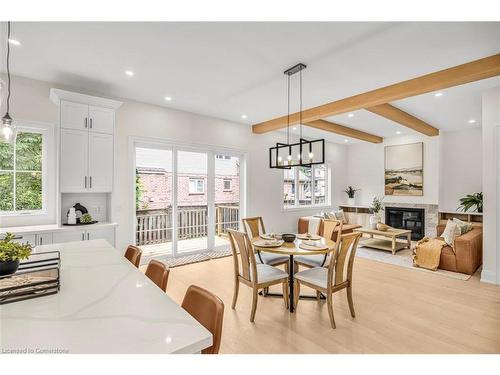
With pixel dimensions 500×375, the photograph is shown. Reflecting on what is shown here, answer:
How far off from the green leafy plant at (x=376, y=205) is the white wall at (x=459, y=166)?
1.45 m

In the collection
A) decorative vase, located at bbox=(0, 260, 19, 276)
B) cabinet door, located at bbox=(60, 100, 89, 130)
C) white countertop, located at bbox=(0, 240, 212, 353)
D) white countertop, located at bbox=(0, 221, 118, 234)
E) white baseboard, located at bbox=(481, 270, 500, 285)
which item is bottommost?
white baseboard, located at bbox=(481, 270, 500, 285)

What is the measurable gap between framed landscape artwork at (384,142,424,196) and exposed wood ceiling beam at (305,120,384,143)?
2.05 feet

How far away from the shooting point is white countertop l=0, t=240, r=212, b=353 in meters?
0.99

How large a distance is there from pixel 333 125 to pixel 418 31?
150 inches

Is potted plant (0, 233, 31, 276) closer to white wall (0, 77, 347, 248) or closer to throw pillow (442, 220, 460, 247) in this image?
white wall (0, 77, 347, 248)

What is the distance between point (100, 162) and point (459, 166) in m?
8.08

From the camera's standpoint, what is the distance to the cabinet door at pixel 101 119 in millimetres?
3752

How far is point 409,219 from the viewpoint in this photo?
737 centimetres

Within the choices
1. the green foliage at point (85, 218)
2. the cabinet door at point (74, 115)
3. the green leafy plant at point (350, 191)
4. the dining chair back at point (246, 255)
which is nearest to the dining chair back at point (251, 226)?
the dining chair back at point (246, 255)

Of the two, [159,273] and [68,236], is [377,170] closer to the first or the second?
[159,273]

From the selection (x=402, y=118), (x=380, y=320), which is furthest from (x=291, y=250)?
(x=402, y=118)

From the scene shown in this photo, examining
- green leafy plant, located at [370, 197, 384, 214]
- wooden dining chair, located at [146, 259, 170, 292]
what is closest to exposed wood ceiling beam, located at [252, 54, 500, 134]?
wooden dining chair, located at [146, 259, 170, 292]
